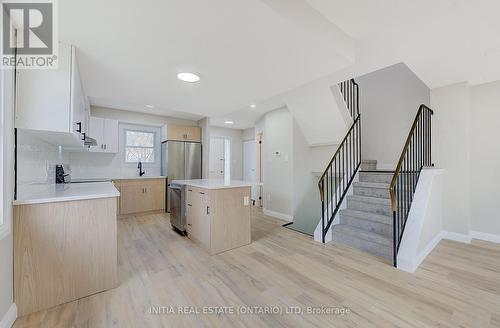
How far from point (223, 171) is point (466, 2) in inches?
237

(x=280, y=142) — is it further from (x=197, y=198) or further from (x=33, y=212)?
(x=33, y=212)

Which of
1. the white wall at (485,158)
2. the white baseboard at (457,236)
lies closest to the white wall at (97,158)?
the white baseboard at (457,236)

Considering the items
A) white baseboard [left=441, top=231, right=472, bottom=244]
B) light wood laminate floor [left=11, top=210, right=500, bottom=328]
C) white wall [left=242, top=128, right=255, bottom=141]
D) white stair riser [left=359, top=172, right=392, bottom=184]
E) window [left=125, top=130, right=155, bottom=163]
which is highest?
white wall [left=242, top=128, right=255, bottom=141]

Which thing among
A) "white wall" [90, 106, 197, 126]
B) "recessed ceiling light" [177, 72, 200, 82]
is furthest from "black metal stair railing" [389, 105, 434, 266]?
"white wall" [90, 106, 197, 126]

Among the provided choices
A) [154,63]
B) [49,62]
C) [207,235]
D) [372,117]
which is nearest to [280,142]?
[372,117]

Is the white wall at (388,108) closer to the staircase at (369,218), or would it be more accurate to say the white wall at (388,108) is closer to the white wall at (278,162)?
the staircase at (369,218)

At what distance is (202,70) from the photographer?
2.38 meters

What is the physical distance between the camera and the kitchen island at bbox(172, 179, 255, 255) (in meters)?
2.66

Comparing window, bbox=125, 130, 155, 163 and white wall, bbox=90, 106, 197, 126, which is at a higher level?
white wall, bbox=90, 106, 197, 126

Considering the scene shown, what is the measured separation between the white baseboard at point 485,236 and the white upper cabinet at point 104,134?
6.86 m

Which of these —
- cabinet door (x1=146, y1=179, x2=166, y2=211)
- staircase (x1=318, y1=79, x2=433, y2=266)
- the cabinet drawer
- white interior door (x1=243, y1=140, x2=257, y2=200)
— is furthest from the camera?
white interior door (x1=243, y1=140, x2=257, y2=200)

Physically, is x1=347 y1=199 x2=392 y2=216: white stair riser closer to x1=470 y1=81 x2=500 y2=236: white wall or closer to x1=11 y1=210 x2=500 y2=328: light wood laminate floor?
x1=11 y1=210 x2=500 y2=328: light wood laminate floor

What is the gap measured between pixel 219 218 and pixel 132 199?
292 centimetres

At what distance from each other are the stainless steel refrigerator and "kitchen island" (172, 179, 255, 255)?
2106 mm
